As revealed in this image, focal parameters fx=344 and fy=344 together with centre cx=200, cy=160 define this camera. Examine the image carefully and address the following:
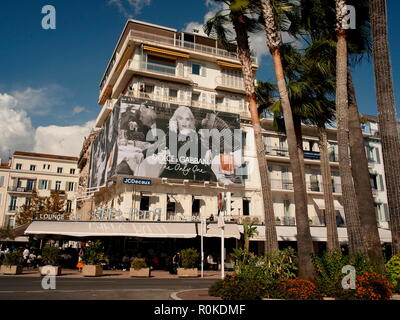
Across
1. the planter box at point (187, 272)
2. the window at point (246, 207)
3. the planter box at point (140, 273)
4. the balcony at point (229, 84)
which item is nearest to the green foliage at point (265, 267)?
the planter box at point (187, 272)

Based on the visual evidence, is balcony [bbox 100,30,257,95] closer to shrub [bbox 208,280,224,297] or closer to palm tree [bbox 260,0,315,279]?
palm tree [bbox 260,0,315,279]

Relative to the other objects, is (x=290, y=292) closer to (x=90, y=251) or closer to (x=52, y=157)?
(x=90, y=251)

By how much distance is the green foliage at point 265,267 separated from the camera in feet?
36.5

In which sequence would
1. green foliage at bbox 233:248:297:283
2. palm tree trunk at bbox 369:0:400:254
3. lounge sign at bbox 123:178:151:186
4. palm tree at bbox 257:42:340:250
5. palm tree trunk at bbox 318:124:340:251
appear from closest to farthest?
palm tree trunk at bbox 369:0:400:254
green foliage at bbox 233:248:297:283
palm tree at bbox 257:42:340:250
palm tree trunk at bbox 318:124:340:251
lounge sign at bbox 123:178:151:186

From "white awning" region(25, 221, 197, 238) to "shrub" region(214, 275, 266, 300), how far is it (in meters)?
12.4

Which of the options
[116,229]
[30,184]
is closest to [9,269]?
[116,229]

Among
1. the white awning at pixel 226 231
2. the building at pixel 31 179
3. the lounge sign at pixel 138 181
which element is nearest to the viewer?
the white awning at pixel 226 231

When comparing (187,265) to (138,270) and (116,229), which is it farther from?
(116,229)

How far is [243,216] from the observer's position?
1133 inches

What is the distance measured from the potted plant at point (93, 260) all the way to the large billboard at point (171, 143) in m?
7.61

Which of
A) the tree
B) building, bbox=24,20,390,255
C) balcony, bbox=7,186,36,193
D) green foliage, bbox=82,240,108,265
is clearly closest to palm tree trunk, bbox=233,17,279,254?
building, bbox=24,20,390,255

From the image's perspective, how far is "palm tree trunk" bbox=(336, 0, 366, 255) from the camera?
38.5 ft

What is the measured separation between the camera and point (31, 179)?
54906mm

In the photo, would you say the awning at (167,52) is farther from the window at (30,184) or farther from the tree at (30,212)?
the window at (30,184)
